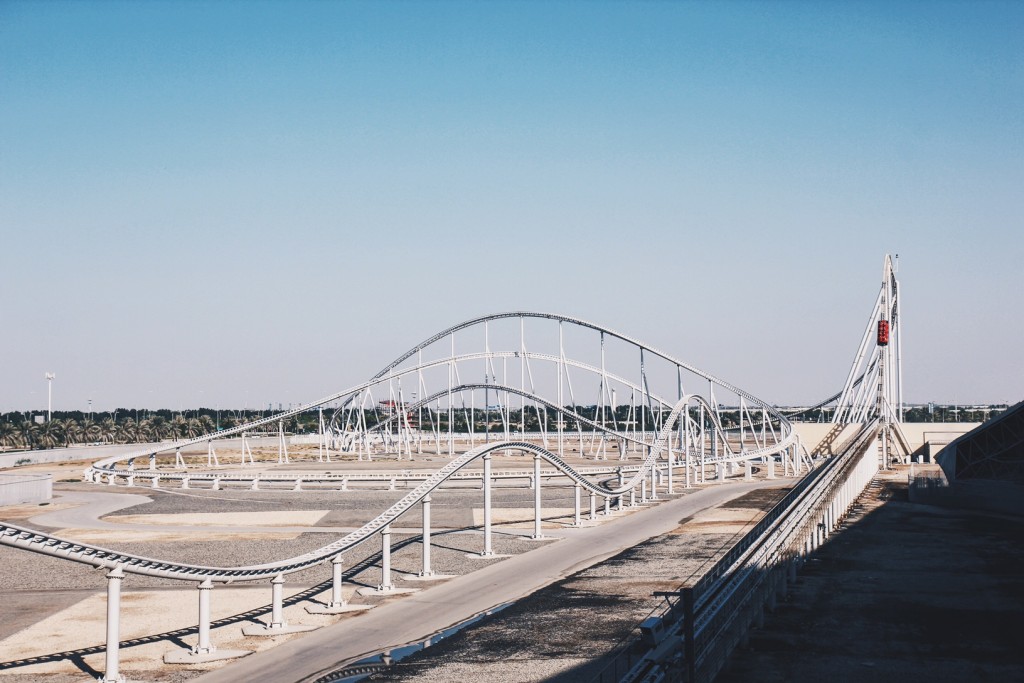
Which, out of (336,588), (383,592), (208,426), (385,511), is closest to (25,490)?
(385,511)

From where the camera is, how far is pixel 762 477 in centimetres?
6153

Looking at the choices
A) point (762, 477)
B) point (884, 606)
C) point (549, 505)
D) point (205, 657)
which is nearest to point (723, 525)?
point (549, 505)

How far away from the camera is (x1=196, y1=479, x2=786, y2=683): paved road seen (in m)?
15.4

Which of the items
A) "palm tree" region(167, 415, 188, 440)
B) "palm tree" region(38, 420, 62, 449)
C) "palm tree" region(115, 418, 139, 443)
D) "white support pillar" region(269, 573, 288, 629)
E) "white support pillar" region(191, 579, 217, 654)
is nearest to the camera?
"white support pillar" region(191, 579, 217, 654)

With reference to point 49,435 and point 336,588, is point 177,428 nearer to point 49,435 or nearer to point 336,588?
point 49,435

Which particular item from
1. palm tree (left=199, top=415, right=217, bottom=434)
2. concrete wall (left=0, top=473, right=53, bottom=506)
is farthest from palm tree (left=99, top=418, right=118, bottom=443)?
concrete wall (left=0, top=473, right=53, bottom=506)

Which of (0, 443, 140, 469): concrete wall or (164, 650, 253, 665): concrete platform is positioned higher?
(0, 443, 140, 469): concrete wall

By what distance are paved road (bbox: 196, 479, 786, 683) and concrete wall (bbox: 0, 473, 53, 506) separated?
25.8 metres

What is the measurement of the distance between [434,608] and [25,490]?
3165 centimetres

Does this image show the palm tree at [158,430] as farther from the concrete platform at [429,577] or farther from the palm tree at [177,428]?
the concrete platform at [429,577]

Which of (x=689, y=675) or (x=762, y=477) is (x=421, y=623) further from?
(x=762, y=477)

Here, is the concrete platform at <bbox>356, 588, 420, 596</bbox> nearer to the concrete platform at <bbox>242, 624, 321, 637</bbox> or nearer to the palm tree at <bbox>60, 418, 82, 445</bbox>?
the concrete platform at <bbox>242, 624, 321, 637</bbox>

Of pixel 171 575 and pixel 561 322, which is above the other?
pixel 561 322

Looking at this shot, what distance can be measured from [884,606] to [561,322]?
169 feet
